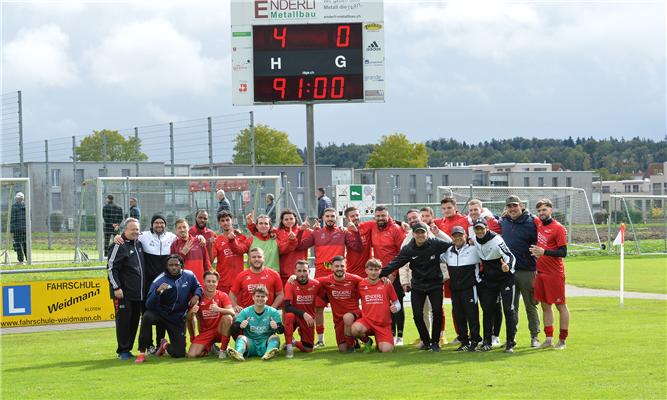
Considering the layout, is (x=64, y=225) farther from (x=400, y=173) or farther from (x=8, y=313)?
(x=400, y=173)

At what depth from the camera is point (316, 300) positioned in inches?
354

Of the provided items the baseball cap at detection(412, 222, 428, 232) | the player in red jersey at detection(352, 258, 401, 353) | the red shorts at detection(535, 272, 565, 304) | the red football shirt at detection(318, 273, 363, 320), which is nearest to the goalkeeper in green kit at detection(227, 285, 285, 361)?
the red football shirt at detection(318, 273, 363, 320)

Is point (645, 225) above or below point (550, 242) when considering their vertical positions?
below

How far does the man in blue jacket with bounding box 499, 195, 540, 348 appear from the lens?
336 inches

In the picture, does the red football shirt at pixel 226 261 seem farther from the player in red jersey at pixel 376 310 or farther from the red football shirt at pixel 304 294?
the player in red jersey at pixel 376 310

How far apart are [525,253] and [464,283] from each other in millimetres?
959

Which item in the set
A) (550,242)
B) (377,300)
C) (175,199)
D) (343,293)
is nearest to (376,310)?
(377,300)

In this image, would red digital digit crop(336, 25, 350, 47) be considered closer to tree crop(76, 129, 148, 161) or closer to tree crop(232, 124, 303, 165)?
tree crop(76, 129, 148, 161)

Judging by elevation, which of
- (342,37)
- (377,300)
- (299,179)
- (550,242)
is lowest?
(377,300)

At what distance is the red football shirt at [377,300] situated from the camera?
8.65m

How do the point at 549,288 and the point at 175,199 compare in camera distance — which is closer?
the point at 549,288

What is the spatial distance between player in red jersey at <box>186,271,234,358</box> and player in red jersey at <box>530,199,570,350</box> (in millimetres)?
4267

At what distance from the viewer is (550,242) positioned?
834 cm

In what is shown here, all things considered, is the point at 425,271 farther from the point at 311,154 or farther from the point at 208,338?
the point at 311,154
